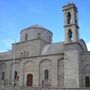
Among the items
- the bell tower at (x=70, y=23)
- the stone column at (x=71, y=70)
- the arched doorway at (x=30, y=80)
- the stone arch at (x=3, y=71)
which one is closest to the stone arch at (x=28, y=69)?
the arched doorway at (x=30, y=80)

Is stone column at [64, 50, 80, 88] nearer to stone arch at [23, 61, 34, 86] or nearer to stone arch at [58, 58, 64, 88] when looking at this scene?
stone arch at [58, 58, 64, 88]

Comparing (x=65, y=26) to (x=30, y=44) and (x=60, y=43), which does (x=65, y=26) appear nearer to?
(x=60, y=43)

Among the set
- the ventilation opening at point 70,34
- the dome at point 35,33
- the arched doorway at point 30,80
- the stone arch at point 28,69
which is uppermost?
the dome at point 35,33

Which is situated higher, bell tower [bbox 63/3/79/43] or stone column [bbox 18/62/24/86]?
bell tower [bbox 63/3/79/43]

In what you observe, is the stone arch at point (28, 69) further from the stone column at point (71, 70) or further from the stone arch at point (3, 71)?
the stone column at point (71, 70)

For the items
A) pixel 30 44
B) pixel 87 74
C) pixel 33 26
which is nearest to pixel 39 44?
pixel 30 44

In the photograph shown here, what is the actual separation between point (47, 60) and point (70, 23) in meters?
8.20

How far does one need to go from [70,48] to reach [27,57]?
1012 cm

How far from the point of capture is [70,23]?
35.8m

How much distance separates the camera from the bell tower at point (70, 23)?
34.8m

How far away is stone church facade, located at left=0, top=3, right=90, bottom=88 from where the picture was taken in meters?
32.9

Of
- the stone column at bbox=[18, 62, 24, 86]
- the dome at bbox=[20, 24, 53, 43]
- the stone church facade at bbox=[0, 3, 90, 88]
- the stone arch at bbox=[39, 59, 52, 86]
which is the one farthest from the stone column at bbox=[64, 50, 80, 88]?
the dome at bbox=[20, 24, 53, 43]

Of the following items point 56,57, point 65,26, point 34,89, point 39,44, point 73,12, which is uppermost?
point 73,12

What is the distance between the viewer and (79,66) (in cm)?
3272
